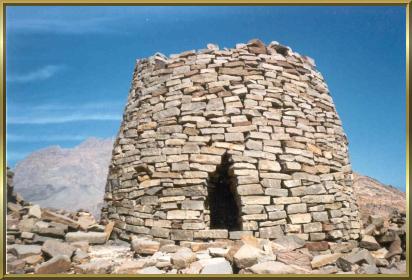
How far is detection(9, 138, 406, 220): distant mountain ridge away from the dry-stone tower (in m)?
23.1

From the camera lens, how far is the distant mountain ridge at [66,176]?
45562mm

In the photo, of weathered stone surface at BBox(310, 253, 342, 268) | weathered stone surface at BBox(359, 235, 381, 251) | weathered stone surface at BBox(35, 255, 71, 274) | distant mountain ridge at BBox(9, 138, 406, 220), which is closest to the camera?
weathered stone surface at BBox(35, 255, 71, 274)

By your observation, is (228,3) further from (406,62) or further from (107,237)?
(107,237)

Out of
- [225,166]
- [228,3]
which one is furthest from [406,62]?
[225,166]

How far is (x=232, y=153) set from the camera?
570cm

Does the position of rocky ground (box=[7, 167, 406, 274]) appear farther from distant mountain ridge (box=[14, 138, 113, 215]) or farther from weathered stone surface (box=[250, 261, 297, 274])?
distant mountain ridge (box=[14, 138, 113, 215])

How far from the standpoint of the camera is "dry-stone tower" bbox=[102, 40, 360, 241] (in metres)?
5.46

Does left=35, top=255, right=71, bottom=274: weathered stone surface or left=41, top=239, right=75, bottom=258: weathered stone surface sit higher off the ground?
left=41, top=239, right=75, bottom=258: weathered stone surface

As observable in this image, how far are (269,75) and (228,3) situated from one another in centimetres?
301

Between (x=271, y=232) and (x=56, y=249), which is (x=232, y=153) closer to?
(x=271, y=232)

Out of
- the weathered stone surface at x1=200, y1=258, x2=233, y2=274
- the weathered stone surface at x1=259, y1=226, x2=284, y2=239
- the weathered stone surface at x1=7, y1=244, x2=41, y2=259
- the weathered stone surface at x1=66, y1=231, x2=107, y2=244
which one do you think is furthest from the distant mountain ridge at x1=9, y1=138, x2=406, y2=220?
the weathered stone surface at x1=200, y1=258, x2=233, y2=274

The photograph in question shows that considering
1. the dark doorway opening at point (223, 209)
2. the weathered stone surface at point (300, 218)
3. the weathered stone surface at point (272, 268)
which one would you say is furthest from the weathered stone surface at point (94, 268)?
the dark doorway opening at point (223, 209)

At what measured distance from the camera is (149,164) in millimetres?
5926

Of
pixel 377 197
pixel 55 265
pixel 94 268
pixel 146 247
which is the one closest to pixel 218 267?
pixel 146 247
